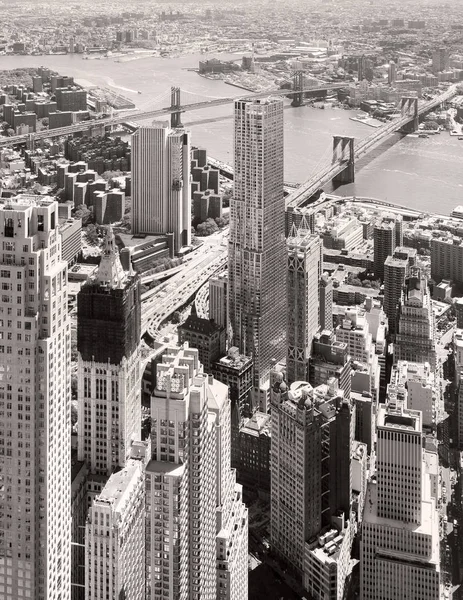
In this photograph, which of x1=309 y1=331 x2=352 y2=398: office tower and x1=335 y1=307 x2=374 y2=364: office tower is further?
x1=335 y1=307 x2=374 y2=364: office tower

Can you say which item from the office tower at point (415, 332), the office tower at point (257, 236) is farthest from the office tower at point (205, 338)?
the office tower at point (415, 332)

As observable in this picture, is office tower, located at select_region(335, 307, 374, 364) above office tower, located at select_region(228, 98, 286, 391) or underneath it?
underneath

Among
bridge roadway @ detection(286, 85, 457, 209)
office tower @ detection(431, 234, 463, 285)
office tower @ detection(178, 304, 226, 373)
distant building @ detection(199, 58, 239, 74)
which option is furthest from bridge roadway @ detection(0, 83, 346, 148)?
office tower @ detection(178, 304, 226, 373)

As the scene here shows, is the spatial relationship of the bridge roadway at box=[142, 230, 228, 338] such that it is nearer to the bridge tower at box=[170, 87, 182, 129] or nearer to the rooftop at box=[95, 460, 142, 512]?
the bridge tower at box=[170, 87, 182, 129]

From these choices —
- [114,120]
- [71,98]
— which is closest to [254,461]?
[114,120]

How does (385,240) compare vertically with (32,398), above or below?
below

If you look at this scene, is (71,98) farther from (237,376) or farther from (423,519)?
(423,519)
